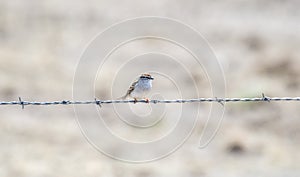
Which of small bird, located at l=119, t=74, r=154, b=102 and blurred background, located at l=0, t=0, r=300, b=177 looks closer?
small bird, located at l=119, t=74, r=154, b=102

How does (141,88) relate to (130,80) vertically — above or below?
below

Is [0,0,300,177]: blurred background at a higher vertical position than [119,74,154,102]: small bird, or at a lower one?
higher

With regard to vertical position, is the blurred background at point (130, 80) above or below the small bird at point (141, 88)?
above

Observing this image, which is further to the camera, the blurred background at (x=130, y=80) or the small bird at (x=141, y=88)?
the blurred background at (x=130, y=80)

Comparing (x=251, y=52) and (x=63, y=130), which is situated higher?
(x=251, y=52)

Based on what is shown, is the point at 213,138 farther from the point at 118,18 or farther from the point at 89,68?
the point at 118,18

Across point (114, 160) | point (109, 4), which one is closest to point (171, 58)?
point (109, 4)

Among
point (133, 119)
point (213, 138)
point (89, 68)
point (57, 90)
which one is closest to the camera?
point (213, 138)

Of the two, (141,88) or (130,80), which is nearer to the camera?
(141,88)
